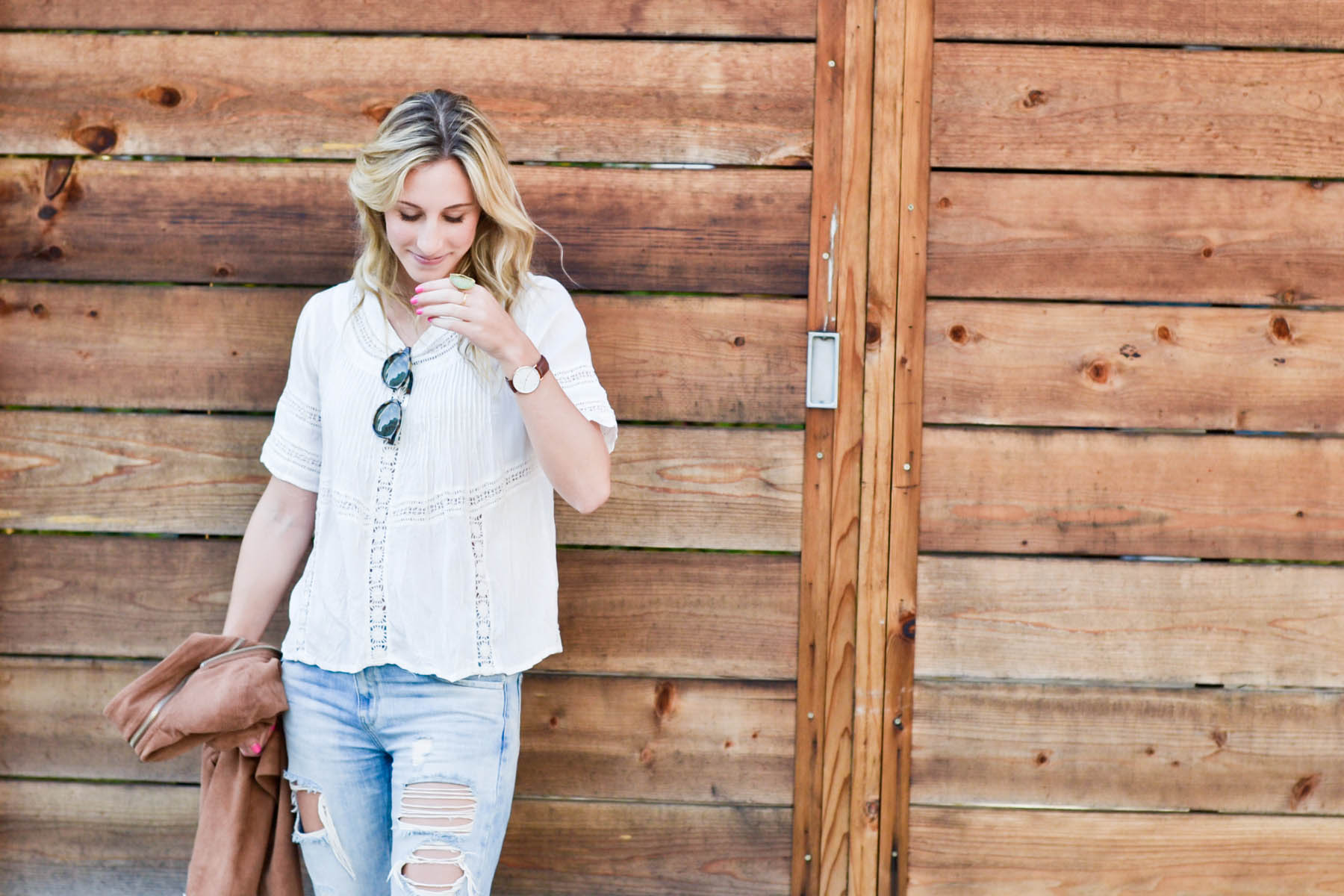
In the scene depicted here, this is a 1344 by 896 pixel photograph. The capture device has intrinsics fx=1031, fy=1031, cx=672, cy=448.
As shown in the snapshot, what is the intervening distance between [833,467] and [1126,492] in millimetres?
548

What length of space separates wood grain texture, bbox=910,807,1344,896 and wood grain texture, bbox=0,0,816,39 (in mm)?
A: 1507

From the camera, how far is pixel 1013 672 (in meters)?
1.94

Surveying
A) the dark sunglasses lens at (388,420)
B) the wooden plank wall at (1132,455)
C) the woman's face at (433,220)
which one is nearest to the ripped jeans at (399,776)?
the dark sunglasses lens at (388,420)

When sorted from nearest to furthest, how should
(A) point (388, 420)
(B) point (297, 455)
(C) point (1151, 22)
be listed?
(A) point (388, 420)
(B) point (297, 455)
(C) point (1151, 22)

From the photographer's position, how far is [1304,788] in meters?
1.95

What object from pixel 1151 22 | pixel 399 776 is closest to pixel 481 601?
pixel 399 776

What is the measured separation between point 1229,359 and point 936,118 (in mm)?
704

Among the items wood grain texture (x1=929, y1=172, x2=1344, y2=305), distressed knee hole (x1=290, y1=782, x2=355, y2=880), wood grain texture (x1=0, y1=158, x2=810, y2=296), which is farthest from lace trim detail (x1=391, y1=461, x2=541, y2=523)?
wood grain texture (x1=929, y1=172, x2=1344, y2=305)

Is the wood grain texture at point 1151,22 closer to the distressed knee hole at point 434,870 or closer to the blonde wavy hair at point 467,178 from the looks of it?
the blonde wavy hair at point 467,178

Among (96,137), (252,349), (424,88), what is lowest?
(252,349)

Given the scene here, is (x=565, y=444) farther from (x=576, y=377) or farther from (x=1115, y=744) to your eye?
(x=1115, y=744)

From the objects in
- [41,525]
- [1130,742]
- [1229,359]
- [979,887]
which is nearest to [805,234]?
[1229,359]

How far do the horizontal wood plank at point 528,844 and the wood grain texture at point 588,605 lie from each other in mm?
273

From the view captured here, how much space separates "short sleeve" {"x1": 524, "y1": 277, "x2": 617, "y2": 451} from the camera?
1511 mm
